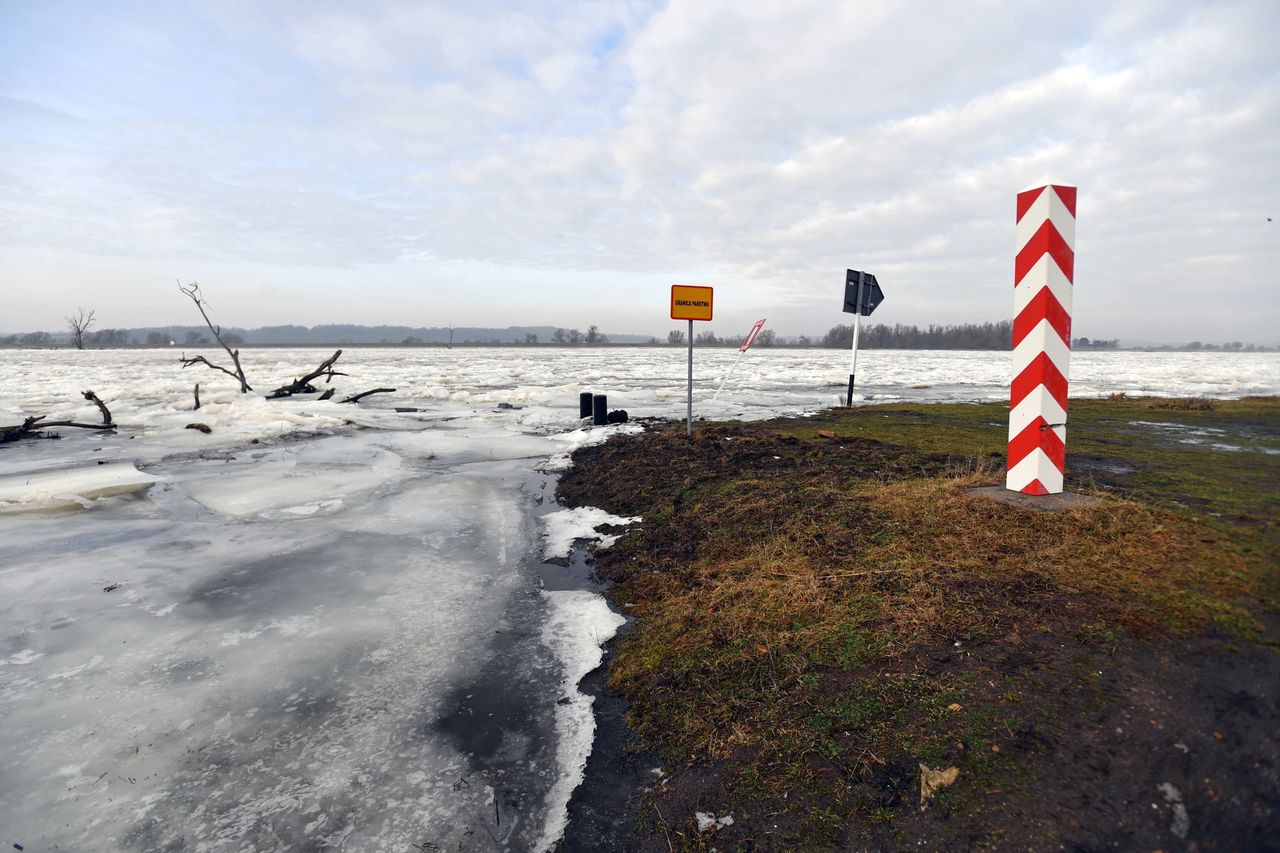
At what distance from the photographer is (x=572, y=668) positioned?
12.7 feet

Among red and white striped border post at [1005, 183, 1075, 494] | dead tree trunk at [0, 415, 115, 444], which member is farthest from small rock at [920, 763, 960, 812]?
dead tree trunk at [0, 415, 115, 444]

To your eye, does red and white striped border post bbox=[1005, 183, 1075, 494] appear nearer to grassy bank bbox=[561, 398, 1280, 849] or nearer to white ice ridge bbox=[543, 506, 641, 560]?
grassy bank bbox=[561, 398, 1280, 849]

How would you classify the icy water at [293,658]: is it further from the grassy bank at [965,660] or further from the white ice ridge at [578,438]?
the white ice ridge at [578,438]

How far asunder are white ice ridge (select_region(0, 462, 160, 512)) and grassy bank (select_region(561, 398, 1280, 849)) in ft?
24.6

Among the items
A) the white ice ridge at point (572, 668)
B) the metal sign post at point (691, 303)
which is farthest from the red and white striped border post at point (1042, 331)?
the metal sign post at point (691, 303)

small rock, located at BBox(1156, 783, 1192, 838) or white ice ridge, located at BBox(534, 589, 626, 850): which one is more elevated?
small rock, located at BBox(1156, 783, 1192, 838)

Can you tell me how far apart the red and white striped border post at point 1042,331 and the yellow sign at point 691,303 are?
6262mm

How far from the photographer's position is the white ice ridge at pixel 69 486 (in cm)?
779

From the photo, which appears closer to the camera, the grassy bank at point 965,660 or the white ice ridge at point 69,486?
the grassy bank at point 965,660

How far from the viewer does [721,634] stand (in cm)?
375

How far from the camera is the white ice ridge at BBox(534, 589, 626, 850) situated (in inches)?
106

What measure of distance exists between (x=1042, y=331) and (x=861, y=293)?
991cm

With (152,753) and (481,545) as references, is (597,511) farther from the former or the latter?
(152,753)

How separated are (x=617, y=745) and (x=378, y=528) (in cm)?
470
